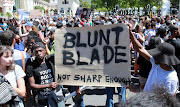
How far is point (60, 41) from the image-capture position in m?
3.13

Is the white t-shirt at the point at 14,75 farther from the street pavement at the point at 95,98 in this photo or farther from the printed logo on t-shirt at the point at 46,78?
the street pavement at the point at 95,98

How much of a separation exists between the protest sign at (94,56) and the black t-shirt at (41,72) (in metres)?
0.26

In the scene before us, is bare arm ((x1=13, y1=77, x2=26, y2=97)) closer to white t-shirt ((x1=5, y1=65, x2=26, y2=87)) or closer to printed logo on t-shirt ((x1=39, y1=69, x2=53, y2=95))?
white t-shirt ((x1=5, y1=65, x2=26, y2=87))

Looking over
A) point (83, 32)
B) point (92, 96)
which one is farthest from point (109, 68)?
point (92, 96)

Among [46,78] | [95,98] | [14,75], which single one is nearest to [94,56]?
[46,78]

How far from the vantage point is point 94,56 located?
3.04 metres

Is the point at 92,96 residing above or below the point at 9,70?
below

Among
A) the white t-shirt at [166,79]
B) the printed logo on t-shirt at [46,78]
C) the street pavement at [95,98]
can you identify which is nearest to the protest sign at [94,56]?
the printed logo on t-shirt at [46,78]

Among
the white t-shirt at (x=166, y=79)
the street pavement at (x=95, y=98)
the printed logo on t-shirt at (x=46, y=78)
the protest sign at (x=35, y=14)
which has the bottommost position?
the street pavement at (x=95, y=98)

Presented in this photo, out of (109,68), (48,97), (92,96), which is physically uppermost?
(109,68)

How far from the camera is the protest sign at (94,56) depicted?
9.61 ft

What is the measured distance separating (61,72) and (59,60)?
18 centimetres

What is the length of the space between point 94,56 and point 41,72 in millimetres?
864

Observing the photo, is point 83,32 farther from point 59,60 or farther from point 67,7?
point 67,7
